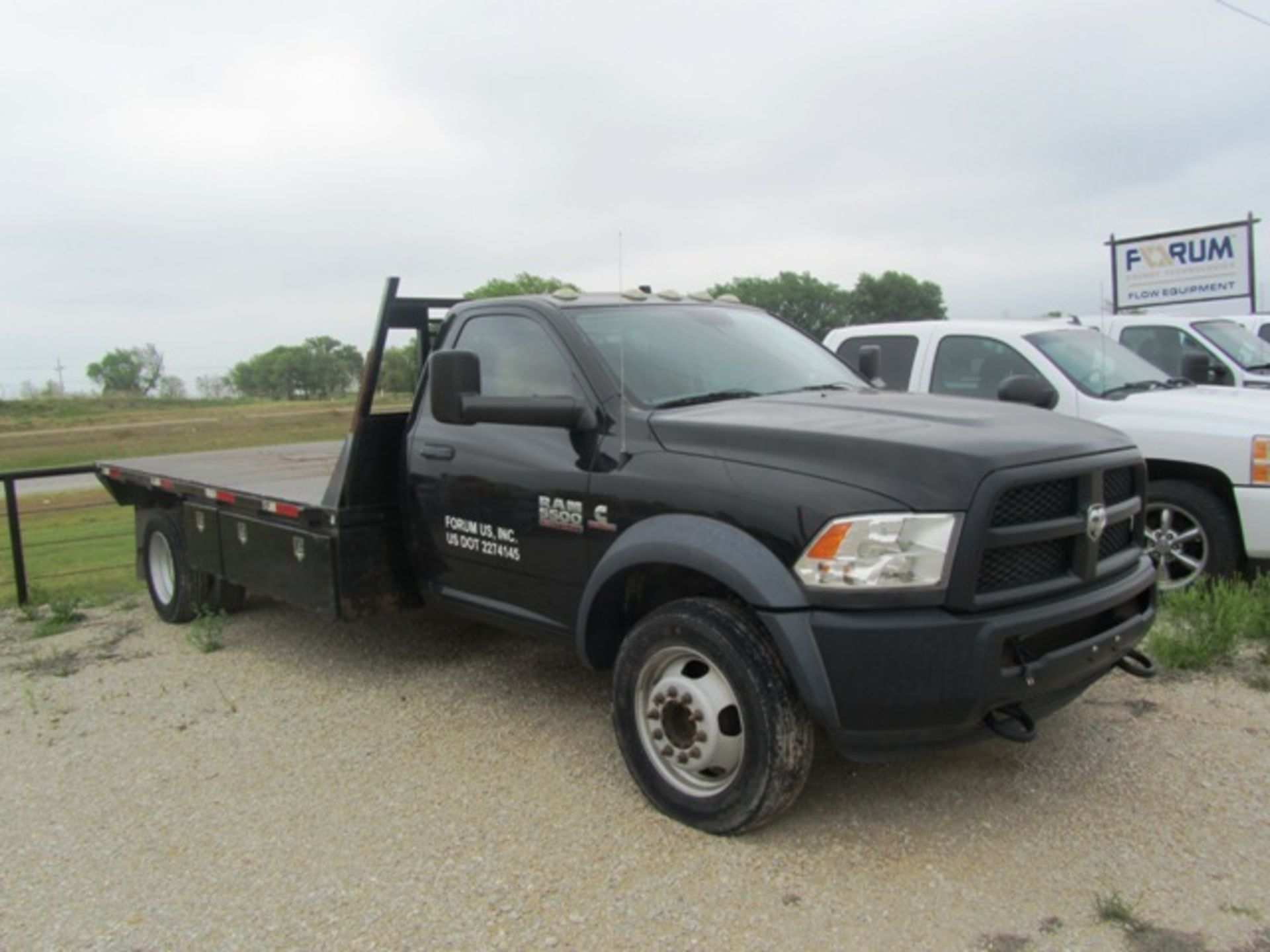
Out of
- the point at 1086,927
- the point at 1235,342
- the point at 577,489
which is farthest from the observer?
the point at 1235,342

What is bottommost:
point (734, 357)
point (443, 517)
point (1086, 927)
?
point (1086, 927)

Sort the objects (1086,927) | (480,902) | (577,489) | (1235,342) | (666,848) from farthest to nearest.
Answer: (1235,342) < (577,489) < (666,848) < (480,902) < (1086,927)

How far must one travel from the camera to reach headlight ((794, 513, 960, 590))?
128 inches

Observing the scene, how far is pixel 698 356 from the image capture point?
4.68 m

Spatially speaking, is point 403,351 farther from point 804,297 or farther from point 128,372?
point 128,372

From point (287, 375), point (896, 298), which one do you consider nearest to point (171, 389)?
point (287, 375)

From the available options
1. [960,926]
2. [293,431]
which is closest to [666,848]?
[960,926]

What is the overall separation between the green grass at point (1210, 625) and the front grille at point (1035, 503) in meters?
2.17

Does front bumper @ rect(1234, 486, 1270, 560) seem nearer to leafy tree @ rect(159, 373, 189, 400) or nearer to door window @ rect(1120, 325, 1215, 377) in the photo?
door window @ rect(1120, 325, 1215, 377)

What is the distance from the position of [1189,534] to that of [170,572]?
6.54 metres

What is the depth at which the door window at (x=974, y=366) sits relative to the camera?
→ 7379 mm

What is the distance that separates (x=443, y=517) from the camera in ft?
16.4

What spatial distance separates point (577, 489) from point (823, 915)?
72.4 inches

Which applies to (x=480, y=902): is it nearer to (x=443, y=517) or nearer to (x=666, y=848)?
(x=666, y=848)
